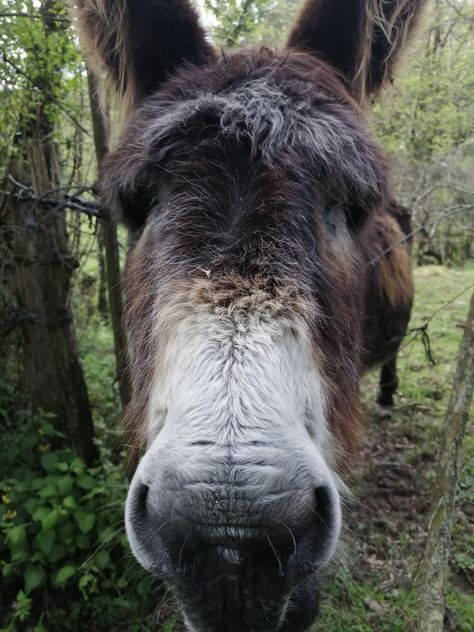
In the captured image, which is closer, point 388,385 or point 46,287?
point 46,287

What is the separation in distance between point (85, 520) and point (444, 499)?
246 centimetres

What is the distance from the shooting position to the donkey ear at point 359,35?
2.71m

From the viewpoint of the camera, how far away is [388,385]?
686 cm

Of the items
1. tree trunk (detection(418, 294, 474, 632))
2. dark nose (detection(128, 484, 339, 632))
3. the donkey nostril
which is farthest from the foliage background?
dark nose (detection(128, 484, 339, 632))

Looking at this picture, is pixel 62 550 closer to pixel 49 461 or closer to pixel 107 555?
pixel 107 555

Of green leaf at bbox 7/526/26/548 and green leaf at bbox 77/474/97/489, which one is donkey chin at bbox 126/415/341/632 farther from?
green leaf at bbox 77/474/97/489

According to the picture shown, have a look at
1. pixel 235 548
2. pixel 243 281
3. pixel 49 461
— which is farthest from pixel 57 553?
pixel 243 281

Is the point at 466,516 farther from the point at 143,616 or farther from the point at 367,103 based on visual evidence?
the point at 367,103

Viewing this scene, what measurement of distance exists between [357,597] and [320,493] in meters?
2.91

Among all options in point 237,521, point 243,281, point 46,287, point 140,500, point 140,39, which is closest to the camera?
point 237,521

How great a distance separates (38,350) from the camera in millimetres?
3928

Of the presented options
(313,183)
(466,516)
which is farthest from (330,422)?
(466,516)

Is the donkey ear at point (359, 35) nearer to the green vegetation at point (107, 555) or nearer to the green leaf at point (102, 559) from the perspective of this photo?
the green vegetation at point (107, 555)

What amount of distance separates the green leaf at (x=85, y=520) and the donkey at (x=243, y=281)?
3.65 ft
